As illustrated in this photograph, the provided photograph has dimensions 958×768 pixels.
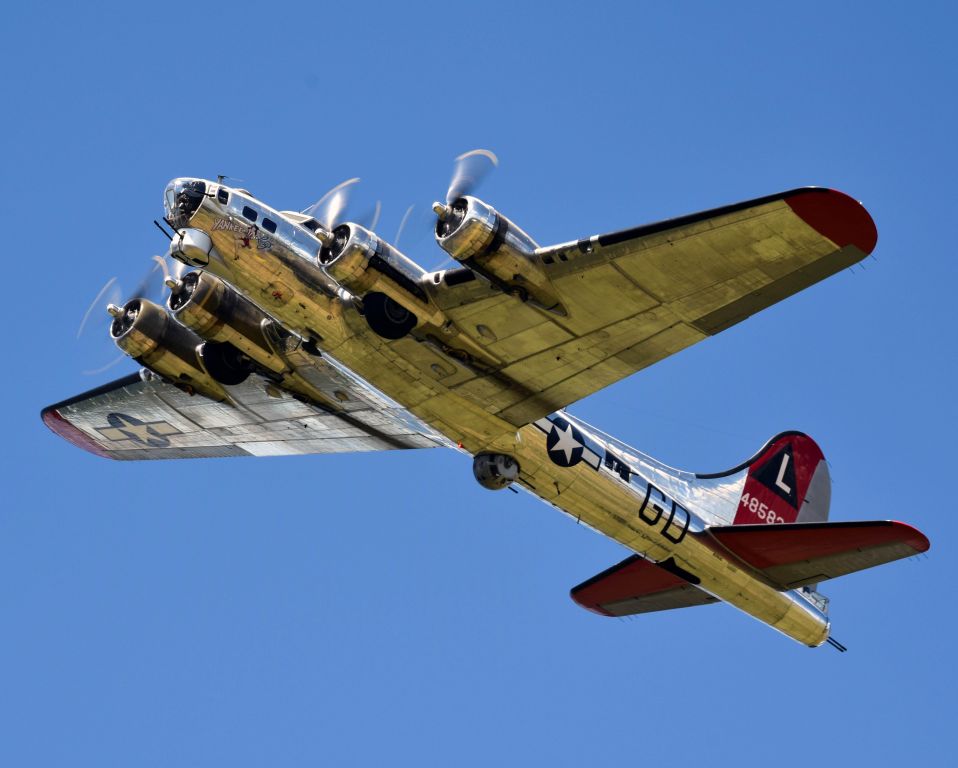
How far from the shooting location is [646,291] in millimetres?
24312

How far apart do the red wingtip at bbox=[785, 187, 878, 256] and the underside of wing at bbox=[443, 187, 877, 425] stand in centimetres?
2

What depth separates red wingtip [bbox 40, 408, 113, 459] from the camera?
34469mm

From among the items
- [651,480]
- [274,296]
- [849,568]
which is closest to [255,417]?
[274,296]

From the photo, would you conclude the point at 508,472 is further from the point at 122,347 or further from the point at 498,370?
the point at 122,347

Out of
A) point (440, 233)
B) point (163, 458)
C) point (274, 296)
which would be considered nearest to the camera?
point (440, 233)

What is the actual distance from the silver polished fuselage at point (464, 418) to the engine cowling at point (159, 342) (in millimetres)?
4208

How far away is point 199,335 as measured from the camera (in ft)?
93.1

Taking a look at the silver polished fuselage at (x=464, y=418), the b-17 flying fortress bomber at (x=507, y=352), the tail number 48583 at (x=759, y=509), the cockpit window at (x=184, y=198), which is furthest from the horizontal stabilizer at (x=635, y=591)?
the cockpit window at (x=184, y=198)

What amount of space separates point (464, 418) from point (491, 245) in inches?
194

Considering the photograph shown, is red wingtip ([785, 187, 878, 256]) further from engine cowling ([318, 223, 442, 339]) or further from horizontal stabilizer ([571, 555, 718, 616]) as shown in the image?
horizontal stabilizer ([571, 555, 718, 616])

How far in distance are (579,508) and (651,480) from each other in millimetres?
1989

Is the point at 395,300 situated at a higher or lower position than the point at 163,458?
higher

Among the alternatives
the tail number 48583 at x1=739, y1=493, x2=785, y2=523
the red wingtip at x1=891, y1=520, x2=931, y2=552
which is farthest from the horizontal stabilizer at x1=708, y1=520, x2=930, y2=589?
the tail number 48583 at x1=739, y1=493, x2=785, y2=523

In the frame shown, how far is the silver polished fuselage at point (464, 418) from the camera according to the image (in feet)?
83.6
